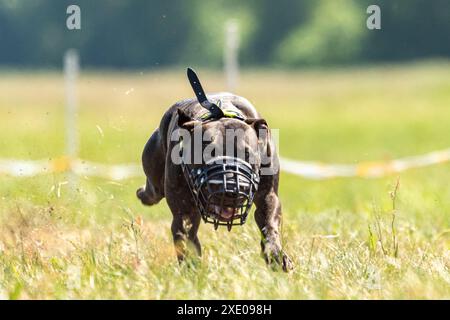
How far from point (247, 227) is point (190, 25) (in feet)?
156

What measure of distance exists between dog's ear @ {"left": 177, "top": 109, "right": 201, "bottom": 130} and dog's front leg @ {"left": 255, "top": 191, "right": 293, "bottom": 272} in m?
0.60

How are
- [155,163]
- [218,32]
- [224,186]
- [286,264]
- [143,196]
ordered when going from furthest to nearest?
[218,32] → [143,196] → [155,163] → [286,264] → [224,186]

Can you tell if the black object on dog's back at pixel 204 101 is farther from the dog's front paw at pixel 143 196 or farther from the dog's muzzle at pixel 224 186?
the dog's front paw at pixel 143 196

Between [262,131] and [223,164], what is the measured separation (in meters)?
0.45

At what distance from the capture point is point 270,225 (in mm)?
5930

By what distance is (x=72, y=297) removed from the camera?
5.19 m

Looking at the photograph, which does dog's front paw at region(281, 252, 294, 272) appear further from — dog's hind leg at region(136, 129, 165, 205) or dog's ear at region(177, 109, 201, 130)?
dog's hind leg at region(136, 129, 165, 205)

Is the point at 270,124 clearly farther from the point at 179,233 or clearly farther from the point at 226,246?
the point at 179,233

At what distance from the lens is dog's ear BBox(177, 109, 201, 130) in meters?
5.60

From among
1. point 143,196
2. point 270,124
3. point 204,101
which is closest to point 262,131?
point 204,101

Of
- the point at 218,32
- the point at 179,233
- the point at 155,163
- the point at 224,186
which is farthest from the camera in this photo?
the point at 218,32

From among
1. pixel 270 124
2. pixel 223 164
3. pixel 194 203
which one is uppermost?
pixel 223 164

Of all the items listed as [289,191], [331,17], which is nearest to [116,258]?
[289,191]

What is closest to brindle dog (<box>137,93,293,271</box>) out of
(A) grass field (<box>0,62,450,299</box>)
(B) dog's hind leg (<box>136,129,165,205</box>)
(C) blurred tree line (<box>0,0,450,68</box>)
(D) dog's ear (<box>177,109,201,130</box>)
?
(D) dog's ear (<box>177,109,201,130</box>)
